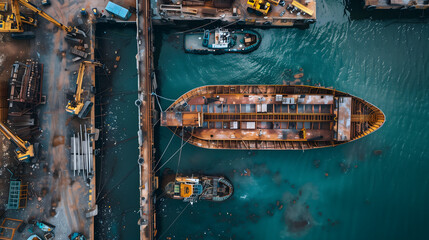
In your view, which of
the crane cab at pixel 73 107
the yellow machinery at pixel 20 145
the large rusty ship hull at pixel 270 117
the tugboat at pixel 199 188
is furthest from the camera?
the tugboat at pixel 199 188

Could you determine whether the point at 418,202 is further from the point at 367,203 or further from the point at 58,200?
the point at 58,200

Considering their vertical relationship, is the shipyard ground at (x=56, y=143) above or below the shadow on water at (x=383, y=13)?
below

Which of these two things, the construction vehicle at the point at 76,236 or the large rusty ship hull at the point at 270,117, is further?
the construction vehicle at the point at 76,236

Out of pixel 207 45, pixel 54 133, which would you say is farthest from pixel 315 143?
pixel 54 133

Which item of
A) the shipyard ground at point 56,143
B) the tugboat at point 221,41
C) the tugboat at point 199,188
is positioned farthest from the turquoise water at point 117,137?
the tugboat at point 221,41

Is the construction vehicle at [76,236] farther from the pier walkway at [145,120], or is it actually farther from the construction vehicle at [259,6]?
the construction vehicle at [259,6]

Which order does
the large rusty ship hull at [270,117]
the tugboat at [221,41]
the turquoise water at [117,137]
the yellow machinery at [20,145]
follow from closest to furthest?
the large rusty ship hull at [270,117] → the yellow machinery at [20,145] → the tugboat at [221,41] → the turquoise water at [117,137]
